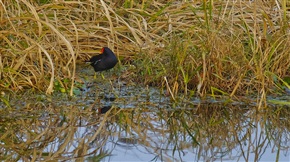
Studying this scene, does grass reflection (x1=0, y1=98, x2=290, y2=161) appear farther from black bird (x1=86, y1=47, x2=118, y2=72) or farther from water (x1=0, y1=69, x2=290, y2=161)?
black bird (x1=86, y1=47, x2=118, y2=72)

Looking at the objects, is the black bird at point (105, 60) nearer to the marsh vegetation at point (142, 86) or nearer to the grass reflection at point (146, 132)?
the marsh vegetation at point (142, 86)

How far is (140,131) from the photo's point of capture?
5.44 m

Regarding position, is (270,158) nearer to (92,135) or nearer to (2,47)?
(92,135)

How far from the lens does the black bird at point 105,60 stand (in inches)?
275

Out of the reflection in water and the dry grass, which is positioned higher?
the dry grass

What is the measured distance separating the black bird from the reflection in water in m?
0.39

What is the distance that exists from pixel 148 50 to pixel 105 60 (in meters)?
0.52

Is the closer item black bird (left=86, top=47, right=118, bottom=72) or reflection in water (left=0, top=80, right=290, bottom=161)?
reflection in water (left=0, top=80, right=290, bottom=161)

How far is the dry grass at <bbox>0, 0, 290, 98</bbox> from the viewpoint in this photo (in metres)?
6.47

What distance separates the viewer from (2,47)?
664 centimetres

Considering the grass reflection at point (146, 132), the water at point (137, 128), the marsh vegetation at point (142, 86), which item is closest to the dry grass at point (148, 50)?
the marsh vegetation at point (142, 86)

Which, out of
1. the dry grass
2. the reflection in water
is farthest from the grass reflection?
the dry grass

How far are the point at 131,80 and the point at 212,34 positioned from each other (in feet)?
3.12

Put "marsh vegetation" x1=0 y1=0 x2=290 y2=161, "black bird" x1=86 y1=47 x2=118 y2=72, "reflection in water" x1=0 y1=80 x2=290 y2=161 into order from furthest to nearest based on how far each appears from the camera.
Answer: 1. "black bird" x1=86 y1=47 x2=118 y2=72
2. "marsh vegetation" x1=0 y1=0 x2=290 y2=161
3. "reflection in water" x1=0 y1=80 x2=290 y2=161
